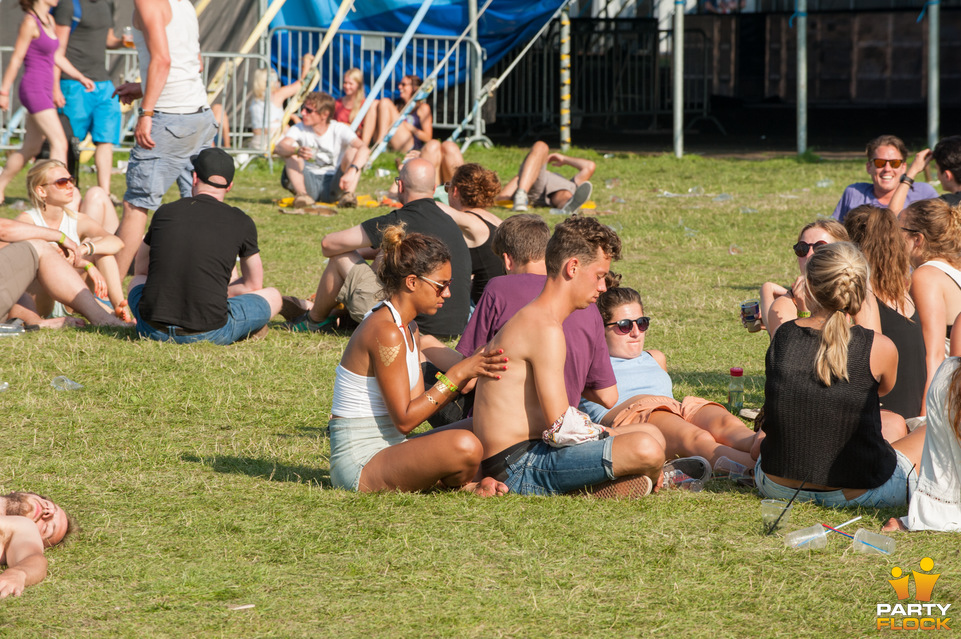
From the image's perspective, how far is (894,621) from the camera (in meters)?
3.27

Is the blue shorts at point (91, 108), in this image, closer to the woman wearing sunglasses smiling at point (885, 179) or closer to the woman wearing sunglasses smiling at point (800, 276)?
the woman wearing sunglasses smiling at point (885, 179)

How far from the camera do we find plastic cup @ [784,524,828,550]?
12.6 feet

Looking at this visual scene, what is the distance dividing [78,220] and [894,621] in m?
6.12

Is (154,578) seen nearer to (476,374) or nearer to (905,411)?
(476,374)

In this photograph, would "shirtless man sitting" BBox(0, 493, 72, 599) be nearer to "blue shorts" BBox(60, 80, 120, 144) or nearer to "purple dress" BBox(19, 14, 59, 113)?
"purple dress" BBox(19, 14, 59, 113)

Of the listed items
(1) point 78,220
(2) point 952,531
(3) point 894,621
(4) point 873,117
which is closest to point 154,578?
(3) point 894,621

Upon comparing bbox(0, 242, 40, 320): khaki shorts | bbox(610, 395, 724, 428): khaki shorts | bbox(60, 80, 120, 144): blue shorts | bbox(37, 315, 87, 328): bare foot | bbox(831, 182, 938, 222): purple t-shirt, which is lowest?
bbox(610, 395, 724, 428): khaki shorts

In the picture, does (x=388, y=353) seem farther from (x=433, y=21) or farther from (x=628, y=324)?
(x=433, y=21)

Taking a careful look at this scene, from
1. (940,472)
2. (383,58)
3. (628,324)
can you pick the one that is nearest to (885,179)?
(628,324)

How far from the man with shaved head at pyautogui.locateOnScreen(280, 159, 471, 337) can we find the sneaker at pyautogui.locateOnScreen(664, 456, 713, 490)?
2.34 m

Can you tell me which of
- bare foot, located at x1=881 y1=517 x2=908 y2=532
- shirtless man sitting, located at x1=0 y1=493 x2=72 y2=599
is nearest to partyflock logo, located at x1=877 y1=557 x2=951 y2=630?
bare foot, located at x1=881 y1=517 x2=908 y2=532

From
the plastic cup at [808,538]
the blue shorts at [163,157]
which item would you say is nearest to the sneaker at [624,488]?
the plastic cup at [808,538]

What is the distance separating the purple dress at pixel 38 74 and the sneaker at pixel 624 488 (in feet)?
25.7

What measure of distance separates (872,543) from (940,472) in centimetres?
39
